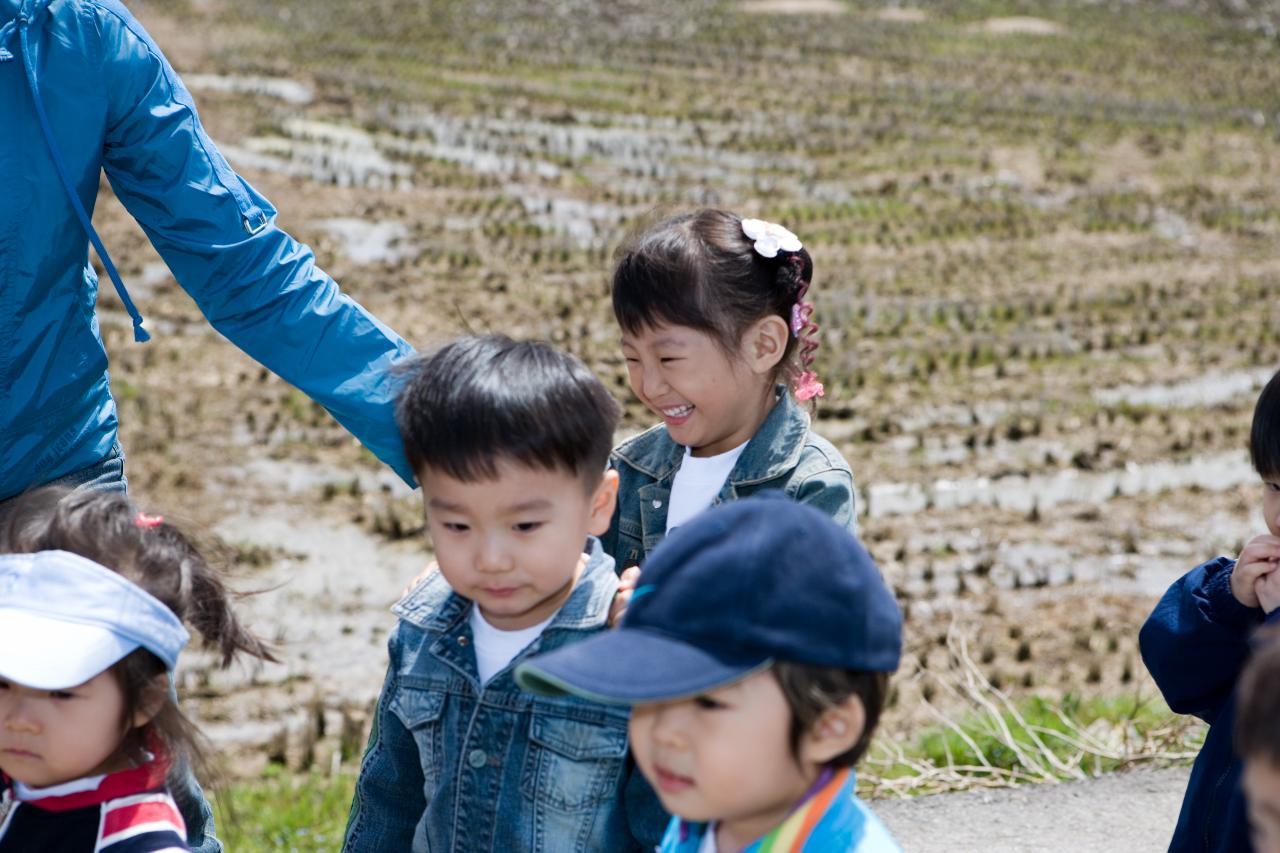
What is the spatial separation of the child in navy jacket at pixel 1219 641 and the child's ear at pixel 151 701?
1669 mm

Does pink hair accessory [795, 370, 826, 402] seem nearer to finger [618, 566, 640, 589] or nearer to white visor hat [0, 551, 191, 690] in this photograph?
finger [618, 566, 640, 589]

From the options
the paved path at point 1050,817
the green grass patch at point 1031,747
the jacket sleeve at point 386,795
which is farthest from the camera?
the green grass patch at point 1031,747

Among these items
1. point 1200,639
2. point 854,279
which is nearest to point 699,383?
point 1200,639

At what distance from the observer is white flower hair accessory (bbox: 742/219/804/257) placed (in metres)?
3.18

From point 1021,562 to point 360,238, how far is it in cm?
685

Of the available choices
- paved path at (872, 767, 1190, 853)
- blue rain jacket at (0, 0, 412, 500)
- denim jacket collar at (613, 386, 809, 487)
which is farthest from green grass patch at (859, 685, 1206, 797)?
blue rain jacket at (0, 0, 412, 500)

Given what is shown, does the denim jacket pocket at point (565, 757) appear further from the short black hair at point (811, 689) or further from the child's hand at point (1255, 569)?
the child's hand at point (1255, 569)

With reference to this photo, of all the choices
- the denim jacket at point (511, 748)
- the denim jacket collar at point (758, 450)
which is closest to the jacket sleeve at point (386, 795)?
the denim jacket at point (511, 748)

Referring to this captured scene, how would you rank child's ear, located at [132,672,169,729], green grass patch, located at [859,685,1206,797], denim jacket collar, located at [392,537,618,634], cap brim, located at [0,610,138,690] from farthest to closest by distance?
green grass patch, located at [859,685,1206,797] → denim jacket collar, located at [392,537,618,634] → child's ear, located at [132,672,169,729] → cap brim, located at [0,610,138,690]

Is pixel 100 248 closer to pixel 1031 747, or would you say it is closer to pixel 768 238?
pixel 768 238

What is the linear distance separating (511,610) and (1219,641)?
1231mm

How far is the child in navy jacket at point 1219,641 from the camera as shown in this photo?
8.57 ft

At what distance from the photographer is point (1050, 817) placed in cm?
411

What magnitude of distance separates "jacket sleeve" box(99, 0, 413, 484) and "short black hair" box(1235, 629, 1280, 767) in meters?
1.56
